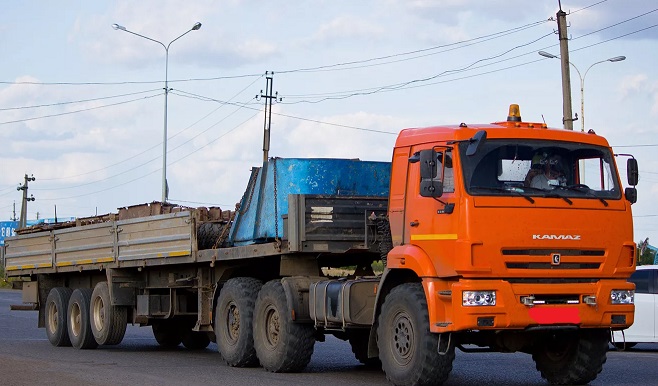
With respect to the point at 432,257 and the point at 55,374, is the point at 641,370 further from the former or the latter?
the point at 55,374

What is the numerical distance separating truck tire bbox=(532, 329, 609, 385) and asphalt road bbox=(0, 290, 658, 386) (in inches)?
19.1

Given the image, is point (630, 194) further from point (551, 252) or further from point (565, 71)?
point (565, 71)

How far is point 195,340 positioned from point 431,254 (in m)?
9.37

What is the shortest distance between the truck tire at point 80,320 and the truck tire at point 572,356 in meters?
9.73

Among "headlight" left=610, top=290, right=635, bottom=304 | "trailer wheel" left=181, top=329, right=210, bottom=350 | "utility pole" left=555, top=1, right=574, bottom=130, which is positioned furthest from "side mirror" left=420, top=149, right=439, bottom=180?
"utility pole" left=555, top=1, right=574, bottom=130

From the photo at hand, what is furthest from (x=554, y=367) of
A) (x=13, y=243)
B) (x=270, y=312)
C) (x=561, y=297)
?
(x=13, y=243)

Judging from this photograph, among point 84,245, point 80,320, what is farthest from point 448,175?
point 80,320

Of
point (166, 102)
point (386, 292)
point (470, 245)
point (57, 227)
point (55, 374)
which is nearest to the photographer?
point (470, 245)

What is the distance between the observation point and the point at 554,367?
12.3 meters

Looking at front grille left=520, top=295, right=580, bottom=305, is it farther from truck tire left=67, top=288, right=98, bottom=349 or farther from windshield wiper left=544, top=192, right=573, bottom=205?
truck tire left=67, top=288, right=98, bottom=349

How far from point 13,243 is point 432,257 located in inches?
550

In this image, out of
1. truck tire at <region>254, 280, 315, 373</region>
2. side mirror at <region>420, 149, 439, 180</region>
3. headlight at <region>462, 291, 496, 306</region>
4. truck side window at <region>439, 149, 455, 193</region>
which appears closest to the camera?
headlight at <region>462, 291, 496, 306</region>

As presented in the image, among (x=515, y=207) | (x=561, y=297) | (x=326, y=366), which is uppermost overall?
(x=515, y=207)

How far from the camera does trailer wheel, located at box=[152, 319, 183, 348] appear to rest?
65.3 ft
